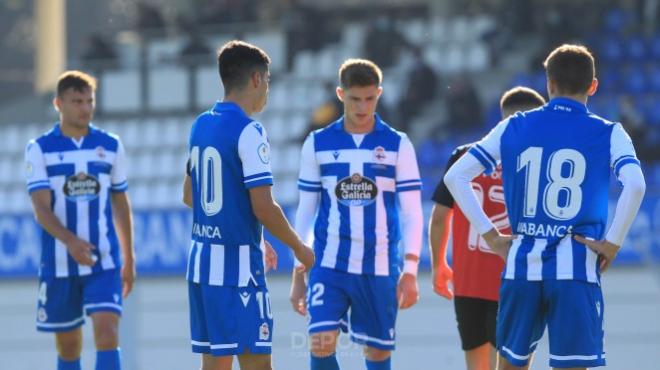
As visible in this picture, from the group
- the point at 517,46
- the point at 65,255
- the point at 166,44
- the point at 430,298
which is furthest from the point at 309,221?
the point at 166,44

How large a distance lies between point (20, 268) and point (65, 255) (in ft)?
10.7

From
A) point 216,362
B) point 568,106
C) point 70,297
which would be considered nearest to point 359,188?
point 216,362

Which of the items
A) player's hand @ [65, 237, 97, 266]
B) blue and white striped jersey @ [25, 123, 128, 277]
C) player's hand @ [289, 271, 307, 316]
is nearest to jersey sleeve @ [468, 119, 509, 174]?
player's hand @ [289, 271, 307, 316]

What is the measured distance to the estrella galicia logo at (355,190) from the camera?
6773mm

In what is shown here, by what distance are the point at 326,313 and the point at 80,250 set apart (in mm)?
1603

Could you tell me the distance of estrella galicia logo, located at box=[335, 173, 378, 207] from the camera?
677cm

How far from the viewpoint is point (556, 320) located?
5316mm

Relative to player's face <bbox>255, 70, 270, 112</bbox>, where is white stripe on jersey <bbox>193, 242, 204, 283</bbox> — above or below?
below

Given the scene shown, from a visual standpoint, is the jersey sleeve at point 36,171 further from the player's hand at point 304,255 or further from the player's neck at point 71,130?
the player's hand at point 304,255

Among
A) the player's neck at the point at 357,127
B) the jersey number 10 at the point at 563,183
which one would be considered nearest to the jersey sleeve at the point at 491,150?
the jersey number 10 at the point at 563,183

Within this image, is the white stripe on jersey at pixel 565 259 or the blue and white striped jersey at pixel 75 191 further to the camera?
the blue and white striped jersey at pixel 75 191

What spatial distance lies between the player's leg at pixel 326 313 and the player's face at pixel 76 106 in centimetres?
181

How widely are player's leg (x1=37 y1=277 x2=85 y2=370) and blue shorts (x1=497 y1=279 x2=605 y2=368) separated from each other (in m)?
3.17

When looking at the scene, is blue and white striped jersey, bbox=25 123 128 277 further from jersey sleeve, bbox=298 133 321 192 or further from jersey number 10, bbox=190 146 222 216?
jersey number 10, bbox=190 146 222 216
